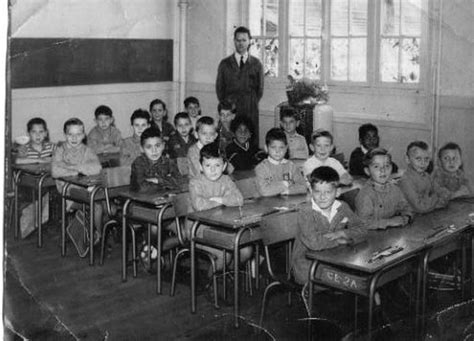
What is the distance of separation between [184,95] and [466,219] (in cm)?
486

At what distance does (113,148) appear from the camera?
582 centimetres

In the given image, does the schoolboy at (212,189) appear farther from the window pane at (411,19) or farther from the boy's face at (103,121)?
the window pane at (411,19)

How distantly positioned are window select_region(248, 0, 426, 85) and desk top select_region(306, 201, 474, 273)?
2.48 meters

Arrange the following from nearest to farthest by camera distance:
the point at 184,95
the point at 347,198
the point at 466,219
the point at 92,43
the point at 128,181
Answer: the point at 466,219, the point at 347,198, the point at 128,181, the point at 92,43, the point at 184,95

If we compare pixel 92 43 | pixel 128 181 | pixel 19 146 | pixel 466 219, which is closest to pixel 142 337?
pixel 128 181

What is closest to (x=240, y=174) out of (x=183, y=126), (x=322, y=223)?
(x=183, y=126)

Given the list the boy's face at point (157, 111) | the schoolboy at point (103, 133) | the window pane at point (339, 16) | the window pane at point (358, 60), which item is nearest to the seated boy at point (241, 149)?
the boy's face at point (157, 111)

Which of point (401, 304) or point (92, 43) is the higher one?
point (92, 43)

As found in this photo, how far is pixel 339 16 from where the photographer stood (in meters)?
6.40

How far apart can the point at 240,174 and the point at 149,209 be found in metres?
1.10

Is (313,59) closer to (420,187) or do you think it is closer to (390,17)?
(390,17)

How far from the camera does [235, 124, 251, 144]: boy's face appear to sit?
5.47m

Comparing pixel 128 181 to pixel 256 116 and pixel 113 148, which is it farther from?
pixel 256 116

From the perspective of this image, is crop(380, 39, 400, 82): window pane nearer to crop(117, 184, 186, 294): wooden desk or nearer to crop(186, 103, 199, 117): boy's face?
crop(186, 103, 199, 117): boy's face
